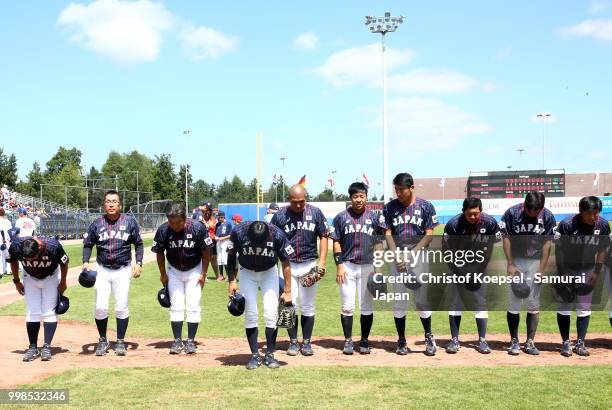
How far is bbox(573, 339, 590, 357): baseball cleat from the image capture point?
7543 mm

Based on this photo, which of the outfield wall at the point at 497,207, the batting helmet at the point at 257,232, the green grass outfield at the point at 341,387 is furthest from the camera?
the outfield wall at the point at 497,207

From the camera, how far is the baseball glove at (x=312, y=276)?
7586mm

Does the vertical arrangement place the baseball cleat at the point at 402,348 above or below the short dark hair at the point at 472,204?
below

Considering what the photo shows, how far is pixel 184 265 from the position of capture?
25.7ft

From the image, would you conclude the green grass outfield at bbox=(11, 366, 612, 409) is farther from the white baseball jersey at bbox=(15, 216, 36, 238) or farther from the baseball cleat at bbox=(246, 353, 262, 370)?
the white baseball jersey at bbox=(15, 216, 36, 238)

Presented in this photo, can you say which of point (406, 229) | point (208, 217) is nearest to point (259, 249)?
point (406, 229)

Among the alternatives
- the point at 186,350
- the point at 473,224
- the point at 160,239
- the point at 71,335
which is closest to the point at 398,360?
the point at 473,224

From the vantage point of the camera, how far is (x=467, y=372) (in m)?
6.59

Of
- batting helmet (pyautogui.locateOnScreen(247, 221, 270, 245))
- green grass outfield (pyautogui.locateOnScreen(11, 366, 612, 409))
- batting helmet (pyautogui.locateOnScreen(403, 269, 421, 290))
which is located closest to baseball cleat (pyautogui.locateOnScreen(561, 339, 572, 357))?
green grass outfield (pyautogui.locateOnScreen(11, 366, 612, 409))

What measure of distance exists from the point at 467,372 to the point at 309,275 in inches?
90.9

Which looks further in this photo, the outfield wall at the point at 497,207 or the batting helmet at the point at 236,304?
→ the outfield wall at the point at 497,207

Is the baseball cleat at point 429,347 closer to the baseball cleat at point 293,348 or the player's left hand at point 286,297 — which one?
the baseball cleat at point 293,348

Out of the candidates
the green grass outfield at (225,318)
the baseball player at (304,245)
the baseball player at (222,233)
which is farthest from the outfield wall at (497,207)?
the baseball player at (304,245)

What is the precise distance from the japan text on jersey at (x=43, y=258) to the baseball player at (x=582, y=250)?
21.9 ft
